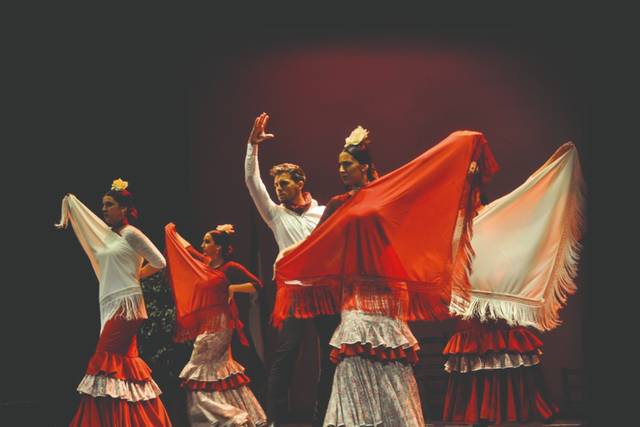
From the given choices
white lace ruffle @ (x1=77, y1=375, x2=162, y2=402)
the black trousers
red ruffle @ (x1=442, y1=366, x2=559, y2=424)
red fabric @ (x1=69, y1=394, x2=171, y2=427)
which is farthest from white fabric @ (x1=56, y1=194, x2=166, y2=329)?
red ruffle @ (x1=442, y1=366, x2=559, y2=424)

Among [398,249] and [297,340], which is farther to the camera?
→ [297,340]

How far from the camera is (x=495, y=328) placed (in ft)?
15.7

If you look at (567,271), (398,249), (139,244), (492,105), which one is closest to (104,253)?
(139,244)

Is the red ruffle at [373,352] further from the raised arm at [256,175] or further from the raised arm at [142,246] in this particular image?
the raised arm at [142,246]

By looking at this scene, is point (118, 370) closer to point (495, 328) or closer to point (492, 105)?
point (495, 328)

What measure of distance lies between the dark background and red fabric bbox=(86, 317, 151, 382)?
164cm

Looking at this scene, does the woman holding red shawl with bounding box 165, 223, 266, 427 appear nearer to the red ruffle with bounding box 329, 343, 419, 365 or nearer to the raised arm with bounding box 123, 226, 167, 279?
the raised arm with bounding box 123, 226, 167, 279

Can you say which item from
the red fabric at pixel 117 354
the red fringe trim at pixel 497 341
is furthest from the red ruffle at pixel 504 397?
the red fabric at pixel 117 354

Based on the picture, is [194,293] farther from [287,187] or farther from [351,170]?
[351,170]

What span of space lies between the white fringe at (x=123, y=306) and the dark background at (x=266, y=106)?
160cm

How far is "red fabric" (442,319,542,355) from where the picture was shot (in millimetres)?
4738

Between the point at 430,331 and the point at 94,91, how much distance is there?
3502 millimetres

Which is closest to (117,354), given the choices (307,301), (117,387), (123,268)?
(117,387)

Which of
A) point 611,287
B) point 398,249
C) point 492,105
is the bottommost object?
point 611,287
